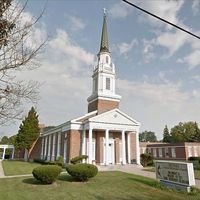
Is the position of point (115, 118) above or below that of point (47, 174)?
above

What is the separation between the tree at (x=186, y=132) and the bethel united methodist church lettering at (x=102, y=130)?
45.9m

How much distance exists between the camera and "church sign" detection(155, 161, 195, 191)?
39.0 ft

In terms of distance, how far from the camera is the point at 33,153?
48.8 m

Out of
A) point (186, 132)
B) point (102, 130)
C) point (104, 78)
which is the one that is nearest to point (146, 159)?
point (102, 130)

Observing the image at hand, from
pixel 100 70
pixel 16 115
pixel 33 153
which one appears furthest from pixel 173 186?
pixel 33 153

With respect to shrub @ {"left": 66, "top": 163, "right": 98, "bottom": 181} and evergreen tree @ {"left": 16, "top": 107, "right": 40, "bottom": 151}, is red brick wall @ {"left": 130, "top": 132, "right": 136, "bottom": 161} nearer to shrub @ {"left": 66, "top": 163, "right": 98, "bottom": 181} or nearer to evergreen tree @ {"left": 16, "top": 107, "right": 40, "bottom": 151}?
shrub @ {"left": 66, "top": 163, "right": 98, "bottom": 181}

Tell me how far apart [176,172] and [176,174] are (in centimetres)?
11

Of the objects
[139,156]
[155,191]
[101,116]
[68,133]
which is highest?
[101,116]

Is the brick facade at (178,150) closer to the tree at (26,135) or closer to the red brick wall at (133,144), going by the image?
the red brick wall at (133,144)

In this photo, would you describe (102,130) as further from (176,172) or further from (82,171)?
(176,172)

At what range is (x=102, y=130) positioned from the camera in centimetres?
3116

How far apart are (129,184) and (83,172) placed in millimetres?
2912

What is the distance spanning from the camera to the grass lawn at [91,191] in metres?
10.7

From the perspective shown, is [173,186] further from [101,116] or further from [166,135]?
[166,135]
